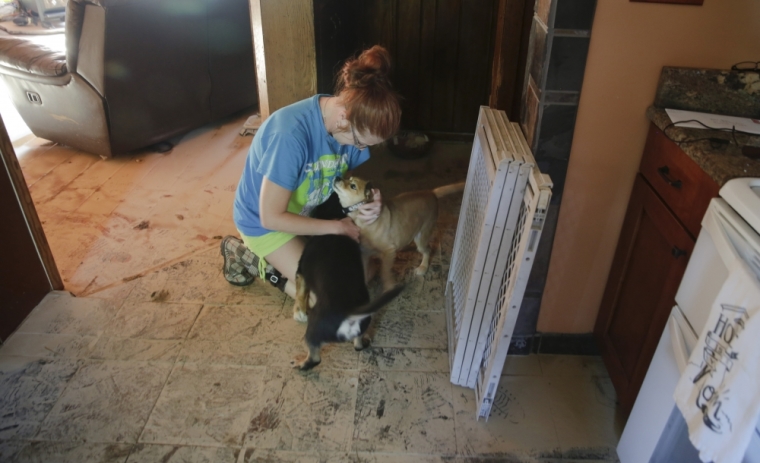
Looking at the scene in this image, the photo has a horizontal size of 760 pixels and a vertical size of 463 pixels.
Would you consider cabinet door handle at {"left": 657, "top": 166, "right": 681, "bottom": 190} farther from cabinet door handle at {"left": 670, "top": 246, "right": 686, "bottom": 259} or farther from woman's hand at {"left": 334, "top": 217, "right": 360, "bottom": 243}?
woman's hand at {"left": 334, "top": 217, "right": 360, "bottom": 243}

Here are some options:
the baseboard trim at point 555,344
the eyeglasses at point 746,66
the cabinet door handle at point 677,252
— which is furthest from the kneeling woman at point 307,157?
the eyeglasses at point 746,66

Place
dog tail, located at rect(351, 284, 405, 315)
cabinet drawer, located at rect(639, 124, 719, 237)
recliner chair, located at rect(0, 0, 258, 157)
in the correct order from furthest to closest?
recliner chair, located at rect(0, 0, 258, 157), dog tail, located at rect(351, 284, 405, 315), cabinet drawer, located at rect(639, 124, 719, 237)

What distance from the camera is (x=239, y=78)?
382 centimetres

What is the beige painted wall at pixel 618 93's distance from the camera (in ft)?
4.58

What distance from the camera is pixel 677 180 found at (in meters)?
1.35

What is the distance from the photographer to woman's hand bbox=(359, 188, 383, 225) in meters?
1.93

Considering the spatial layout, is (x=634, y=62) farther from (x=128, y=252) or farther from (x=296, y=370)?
(x=128, y=252)

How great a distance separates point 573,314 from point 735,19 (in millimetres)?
999

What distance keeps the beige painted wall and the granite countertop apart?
0.11 m

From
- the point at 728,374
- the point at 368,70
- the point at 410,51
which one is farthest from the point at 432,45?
the point at 728,374

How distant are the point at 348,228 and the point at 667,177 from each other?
40.0 inches

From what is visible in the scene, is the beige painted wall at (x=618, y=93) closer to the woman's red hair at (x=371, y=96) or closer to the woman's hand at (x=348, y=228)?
the woman's red hair at (x=371, y=96)

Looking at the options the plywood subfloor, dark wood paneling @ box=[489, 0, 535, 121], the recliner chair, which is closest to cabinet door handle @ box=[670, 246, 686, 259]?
dark wood paneling @ box=[489, 0, 535, 121]

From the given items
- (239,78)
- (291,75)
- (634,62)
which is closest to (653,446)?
(634,62)
